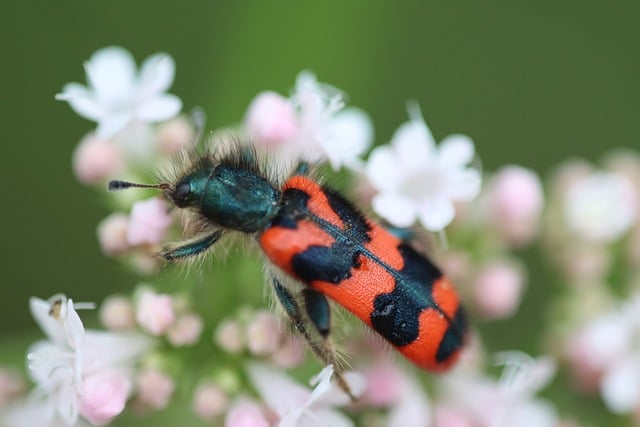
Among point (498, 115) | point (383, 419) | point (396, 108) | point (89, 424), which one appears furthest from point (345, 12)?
point (89, 424)

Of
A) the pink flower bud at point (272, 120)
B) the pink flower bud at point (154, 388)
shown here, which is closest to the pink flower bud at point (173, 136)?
the pink flower bud at point (272, 120)

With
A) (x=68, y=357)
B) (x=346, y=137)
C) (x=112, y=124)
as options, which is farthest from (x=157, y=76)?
(x=68, y=357)

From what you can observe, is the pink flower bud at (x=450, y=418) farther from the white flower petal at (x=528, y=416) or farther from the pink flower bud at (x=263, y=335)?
the pink flower bud at (x=263, y=335)

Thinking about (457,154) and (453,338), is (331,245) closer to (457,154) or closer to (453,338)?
(453,338)

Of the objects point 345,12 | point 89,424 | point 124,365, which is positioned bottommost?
point 89,424

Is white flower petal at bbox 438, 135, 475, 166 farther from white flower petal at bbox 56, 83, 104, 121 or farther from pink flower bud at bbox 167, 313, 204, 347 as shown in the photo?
white flower petal at bbox 56, 83, 104, 121

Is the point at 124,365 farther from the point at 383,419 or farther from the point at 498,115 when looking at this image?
the point at 498,115

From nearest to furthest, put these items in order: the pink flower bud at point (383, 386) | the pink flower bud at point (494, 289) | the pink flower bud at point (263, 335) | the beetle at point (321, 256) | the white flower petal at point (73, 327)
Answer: the white flower petal at point (73, 327) < the beetle at point (321, 256) < the pink flower bud at point (263, 335) < the pink flower bud at point (383, 386) < the pink flower bud at point (494, 289)
